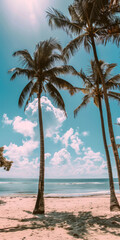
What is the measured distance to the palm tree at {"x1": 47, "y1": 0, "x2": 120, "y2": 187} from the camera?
25.1ft

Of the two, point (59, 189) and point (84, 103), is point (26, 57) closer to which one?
point (84, 103)

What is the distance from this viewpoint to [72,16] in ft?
29.8

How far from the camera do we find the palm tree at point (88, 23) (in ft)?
25.1

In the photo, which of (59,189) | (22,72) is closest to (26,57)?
(22,72)

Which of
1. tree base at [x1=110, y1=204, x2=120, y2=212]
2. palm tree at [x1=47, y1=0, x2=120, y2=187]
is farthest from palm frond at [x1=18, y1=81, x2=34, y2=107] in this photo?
tree base at [x1=110, y1=204, x2=120, y2=212]

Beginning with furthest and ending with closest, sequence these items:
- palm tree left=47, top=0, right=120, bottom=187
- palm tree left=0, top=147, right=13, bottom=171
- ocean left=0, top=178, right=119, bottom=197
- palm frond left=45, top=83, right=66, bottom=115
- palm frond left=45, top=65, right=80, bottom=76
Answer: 1. ocean left=0, top=178, right=119, bottom=197
2. palm tree left=0, top=147, right=13, bottom=171
3. palm frond left=45, top=83, right=66, bottom=115
4. palm frond left=45, top=65, right=80, bottom=76
5. palm tree left=47, top=0, right=120, bottom=187

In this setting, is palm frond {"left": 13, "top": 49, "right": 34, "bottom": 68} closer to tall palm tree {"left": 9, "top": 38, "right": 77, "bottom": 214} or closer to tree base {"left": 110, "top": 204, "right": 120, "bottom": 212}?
tall palm tree {"left": 9, "top": 38, "right": 77, "bottom": 214}

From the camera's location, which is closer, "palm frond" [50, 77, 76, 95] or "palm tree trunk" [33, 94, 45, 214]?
"palm tree trunk" [33, 94, 45, 214]

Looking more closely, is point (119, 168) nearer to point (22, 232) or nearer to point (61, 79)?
point (22, 232)

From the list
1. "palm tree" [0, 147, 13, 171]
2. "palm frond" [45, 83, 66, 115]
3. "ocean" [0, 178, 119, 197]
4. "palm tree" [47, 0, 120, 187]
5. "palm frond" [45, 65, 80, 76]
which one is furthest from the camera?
"ocean" [0, 178, 119, 197]

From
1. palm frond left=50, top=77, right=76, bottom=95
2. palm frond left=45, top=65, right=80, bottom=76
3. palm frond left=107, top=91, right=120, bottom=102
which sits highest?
palm frond left=45, top=65, right=80, bottom=76

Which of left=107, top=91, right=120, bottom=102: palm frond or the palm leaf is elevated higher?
the palm leaf

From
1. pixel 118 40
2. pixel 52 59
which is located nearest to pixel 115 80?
pixel 118 40

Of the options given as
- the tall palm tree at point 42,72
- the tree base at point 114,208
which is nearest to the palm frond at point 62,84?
the tall palm tree at point 42,72
